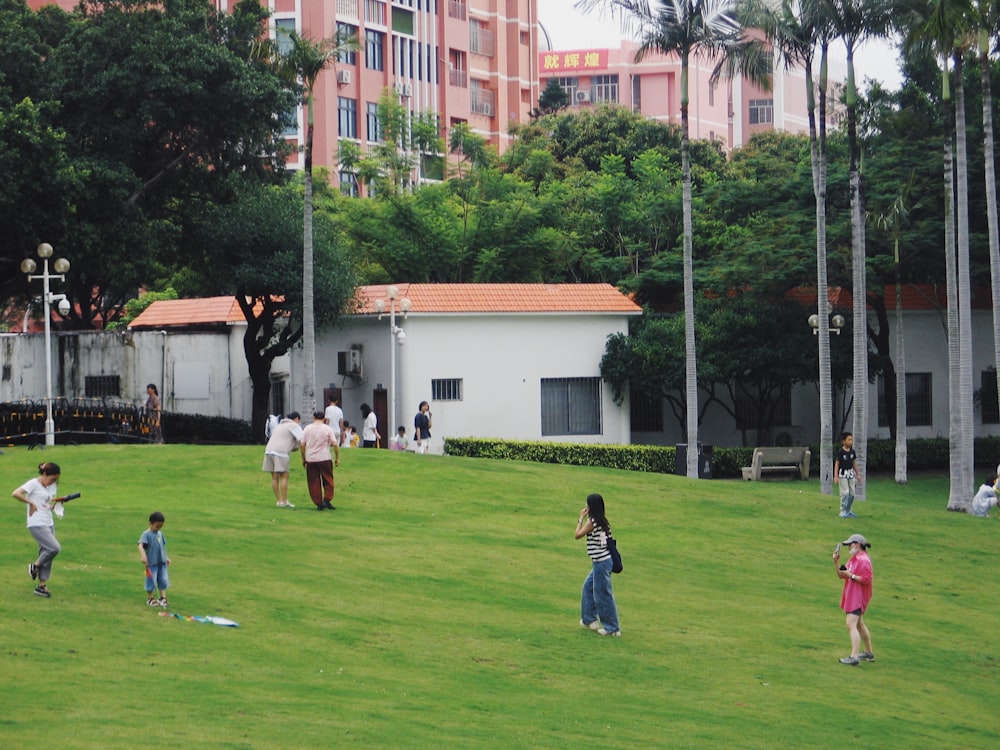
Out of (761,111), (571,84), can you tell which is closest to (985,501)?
(571,84)

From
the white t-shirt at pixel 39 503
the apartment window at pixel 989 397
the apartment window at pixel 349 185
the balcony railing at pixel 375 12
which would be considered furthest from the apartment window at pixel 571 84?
the white t-shirt at pixel 39 503

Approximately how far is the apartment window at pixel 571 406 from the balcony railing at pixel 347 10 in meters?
43.9

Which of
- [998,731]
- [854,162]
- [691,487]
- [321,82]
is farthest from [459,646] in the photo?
[321,82]

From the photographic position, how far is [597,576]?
1798 cm

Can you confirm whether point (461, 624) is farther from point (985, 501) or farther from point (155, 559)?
point (985, 501)

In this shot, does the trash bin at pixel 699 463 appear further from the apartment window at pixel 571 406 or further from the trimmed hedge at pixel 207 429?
the trimmed hedge at pixel 207 429

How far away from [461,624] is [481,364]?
2471cm

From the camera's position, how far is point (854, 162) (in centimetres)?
3562

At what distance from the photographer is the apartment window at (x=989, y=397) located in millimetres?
50156

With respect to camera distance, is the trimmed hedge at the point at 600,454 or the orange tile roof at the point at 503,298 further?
the orange tile roof at the point at 503,298

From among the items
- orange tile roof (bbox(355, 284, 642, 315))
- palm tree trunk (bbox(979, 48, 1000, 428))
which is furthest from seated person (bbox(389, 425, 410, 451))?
palm tree trunk (bbox(979, 48, 1000, 428))

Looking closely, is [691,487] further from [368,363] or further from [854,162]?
[368,363]

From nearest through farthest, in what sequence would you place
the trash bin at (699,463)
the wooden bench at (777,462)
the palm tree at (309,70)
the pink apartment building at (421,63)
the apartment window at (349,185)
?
the palm tree at (309,70) → the trash bin at (699,463) → the wooden bench at (777,462) → the apartment window at (349,185) → the pink apartment building at (421,63)

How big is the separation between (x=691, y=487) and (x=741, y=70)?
11.5 m
